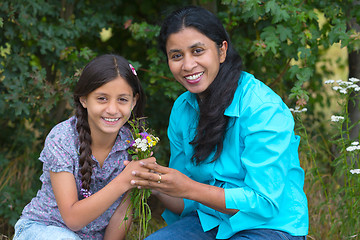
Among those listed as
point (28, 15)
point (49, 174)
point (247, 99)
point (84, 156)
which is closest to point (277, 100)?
point (247, 99)

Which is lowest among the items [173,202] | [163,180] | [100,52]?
[173,202]

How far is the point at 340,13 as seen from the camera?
339cm

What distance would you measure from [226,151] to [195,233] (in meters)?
0.48

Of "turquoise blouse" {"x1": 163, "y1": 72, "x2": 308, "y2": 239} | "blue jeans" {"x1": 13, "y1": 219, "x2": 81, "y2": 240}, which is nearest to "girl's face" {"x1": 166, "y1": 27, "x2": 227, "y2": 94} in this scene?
"turquoise blouse" {"x1": 163, "y1": 72, "x2": 308, "y2": 239}

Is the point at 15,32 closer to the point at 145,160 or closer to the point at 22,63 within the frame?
the point at 22,63

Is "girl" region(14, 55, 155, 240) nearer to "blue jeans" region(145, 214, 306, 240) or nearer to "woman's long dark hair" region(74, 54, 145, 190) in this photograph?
"woman's long dark hair" region(74, 54, 145, 190)

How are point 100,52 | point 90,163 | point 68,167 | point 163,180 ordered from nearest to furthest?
point 163,180, point 68,167, point 90,163, point 100,52

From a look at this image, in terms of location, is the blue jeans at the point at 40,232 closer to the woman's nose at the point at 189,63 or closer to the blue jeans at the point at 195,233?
the blue jeans at the point at 195,233

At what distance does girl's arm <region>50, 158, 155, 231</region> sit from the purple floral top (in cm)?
7

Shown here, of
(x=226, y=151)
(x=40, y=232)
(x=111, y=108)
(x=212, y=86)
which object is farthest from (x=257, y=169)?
Answer: (x=40, y=232)

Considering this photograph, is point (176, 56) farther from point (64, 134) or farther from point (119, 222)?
point (119, 222)

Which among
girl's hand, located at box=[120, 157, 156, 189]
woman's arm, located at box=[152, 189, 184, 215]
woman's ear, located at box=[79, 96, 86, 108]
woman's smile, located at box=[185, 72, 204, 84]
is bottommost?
woman's arm, located at box=[152, 189, 184, 215]

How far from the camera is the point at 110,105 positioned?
2.47 m

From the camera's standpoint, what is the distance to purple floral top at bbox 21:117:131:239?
96.4 inches
